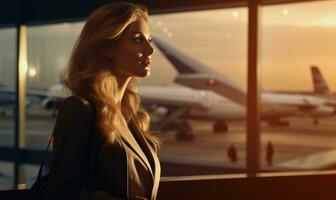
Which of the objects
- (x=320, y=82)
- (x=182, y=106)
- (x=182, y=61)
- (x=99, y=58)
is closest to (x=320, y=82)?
(x=320, y=82)

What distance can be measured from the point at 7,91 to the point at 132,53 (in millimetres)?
6113

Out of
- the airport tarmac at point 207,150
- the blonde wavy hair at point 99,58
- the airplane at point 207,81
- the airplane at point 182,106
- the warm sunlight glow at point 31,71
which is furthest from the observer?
the airplane at point 182,106

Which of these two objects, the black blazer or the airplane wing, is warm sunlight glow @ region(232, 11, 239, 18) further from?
the black blazer

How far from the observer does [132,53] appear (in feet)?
4.51

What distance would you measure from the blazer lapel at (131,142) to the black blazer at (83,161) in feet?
0.06

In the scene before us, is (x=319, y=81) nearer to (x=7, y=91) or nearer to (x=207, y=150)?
(x=207, y=150)

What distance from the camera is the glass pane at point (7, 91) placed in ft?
23.1

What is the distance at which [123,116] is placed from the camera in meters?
1.46

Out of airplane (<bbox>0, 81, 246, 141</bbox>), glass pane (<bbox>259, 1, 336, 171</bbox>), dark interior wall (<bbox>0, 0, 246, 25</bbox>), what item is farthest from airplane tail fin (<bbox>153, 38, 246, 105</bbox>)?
dark interior wall (<bbox>0, 0, 246, 25</bbox>)

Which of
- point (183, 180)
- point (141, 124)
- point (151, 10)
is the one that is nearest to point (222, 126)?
point (151, 10)

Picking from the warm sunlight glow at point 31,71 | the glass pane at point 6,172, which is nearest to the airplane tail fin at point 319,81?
the warm sunlight glow at point 31,71

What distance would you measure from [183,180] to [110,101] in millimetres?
1672

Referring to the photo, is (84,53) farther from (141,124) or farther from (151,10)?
(151,10)

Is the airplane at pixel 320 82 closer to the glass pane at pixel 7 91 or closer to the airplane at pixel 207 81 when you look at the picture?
the airplane at pixel 207 81
